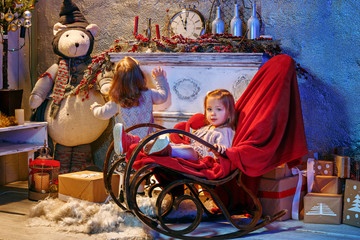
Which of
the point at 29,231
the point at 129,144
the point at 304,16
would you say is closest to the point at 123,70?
the point at 129,144

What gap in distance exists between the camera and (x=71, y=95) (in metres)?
4.42

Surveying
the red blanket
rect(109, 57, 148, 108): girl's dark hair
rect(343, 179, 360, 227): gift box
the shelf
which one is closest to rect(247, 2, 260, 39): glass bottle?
the red blanket

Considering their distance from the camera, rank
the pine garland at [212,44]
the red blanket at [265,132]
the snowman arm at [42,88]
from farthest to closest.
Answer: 1. the snowman arm at [42,88]
2. the pine garland at [212,44]
3. the red blanket at [265,132]

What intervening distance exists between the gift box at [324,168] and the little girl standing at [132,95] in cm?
145

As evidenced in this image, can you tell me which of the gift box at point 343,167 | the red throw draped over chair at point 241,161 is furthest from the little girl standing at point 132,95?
the gift box at point 343,167

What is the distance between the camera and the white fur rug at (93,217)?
3012mm

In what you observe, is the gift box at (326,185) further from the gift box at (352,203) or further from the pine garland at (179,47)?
the pine garland at (179,47)

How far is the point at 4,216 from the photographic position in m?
3.39

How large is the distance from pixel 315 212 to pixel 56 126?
2.64 meters

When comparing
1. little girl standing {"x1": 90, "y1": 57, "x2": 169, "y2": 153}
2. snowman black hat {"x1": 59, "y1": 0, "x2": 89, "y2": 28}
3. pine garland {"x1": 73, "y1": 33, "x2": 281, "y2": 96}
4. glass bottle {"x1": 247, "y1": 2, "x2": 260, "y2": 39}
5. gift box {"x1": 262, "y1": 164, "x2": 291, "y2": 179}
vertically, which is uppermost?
snowman black hat {"x1": 59, "y1": 0, "x2": 89, "y2": 28}

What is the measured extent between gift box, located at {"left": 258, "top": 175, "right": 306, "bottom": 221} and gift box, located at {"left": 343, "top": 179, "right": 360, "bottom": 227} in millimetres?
358

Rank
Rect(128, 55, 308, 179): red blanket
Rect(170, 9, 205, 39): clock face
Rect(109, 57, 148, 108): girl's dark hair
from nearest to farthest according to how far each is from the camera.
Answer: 1. Rect(128, 55, 308, 179): red blanket
2. Rect(109, 57, 148, 108): girl's dark hair
3. Rect(170, 9, 205, 39): clock face

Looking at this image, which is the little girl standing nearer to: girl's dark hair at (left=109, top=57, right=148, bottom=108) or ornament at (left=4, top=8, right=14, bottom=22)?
girl's dark hair at (left=109, top=57, right=148, bottom=108)

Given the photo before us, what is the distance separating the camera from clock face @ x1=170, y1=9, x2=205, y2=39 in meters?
4.34
